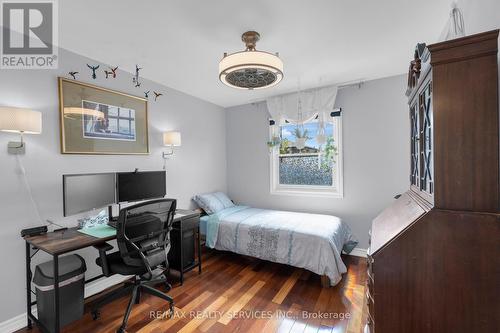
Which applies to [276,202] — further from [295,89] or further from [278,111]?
[295,89]

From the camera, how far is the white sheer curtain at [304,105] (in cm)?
324

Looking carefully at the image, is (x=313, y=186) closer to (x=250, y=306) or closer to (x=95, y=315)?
(x=250, y=306)

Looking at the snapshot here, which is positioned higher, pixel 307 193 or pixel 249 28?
pixel 249 28

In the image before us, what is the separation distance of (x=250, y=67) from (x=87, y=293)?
2.70 metres

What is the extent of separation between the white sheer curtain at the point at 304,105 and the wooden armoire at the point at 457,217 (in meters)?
2.39

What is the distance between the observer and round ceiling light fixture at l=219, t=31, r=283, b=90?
1.65 metres

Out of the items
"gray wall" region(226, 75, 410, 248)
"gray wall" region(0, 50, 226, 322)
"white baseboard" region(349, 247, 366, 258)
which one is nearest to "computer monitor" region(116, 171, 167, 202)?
"gray wall" region(0, 50, 226, 322)

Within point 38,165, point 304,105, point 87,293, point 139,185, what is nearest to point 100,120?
point 38,165

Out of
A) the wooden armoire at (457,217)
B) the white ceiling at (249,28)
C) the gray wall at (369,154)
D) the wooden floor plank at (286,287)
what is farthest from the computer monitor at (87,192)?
the gray wall at (369,154)

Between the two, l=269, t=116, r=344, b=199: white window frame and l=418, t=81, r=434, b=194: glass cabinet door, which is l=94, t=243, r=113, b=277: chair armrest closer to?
l=418, t=81, r=434, b=194: glass cabinet door

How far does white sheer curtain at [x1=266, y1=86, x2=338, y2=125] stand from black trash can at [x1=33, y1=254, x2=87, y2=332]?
3.10 meters

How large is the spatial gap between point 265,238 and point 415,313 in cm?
193

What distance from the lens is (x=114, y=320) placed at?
193 centimetres

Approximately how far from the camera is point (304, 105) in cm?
340
